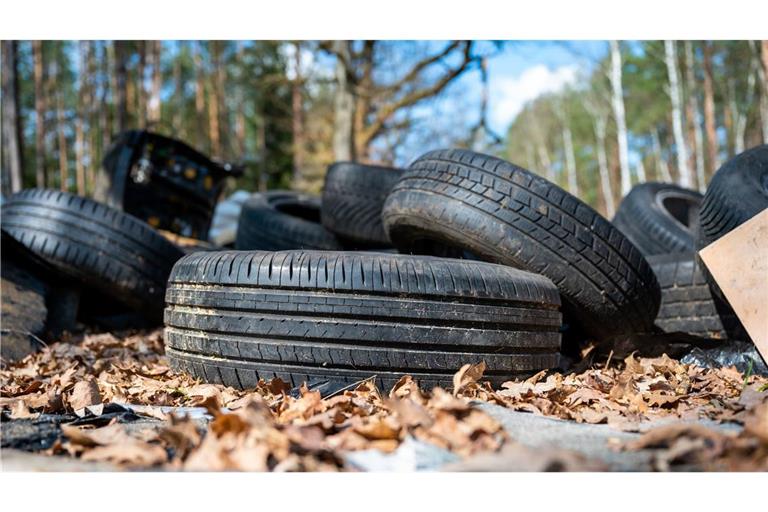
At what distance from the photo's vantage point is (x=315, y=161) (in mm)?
28828

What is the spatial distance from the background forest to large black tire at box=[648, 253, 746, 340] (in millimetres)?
9363

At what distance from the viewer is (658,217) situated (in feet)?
21.2

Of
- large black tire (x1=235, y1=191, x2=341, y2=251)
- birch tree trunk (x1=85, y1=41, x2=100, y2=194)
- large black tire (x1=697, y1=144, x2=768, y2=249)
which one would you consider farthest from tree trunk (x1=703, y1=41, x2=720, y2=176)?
birch tree trunk (x1=85, y1=41, x2=100, y2=194)

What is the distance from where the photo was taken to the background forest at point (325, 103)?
16812 millimetres

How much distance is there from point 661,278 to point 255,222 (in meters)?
4.05

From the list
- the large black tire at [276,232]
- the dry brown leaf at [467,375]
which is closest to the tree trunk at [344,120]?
the large black tire at [276,232]

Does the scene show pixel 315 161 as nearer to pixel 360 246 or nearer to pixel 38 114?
pixel 38 114

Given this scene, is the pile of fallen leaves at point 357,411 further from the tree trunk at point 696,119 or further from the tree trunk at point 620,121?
the tree trunk at point 696,119

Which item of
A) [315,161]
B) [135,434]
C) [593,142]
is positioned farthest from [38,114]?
[593,142]

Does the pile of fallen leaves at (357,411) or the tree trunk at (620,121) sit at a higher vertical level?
the tree trunk at (620,121)

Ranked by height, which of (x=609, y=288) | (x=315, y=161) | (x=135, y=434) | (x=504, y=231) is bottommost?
(x=135, y=434)

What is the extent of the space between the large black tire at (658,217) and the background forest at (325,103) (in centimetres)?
679

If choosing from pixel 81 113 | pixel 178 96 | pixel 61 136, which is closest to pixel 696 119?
pixel 178 96

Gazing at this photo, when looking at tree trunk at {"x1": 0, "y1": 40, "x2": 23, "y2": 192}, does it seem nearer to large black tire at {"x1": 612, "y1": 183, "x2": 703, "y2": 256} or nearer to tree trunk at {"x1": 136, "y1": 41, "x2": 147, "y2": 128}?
large black tire at {"x1": 612, "y1": 183, "x2": 703, "y2": 256}
